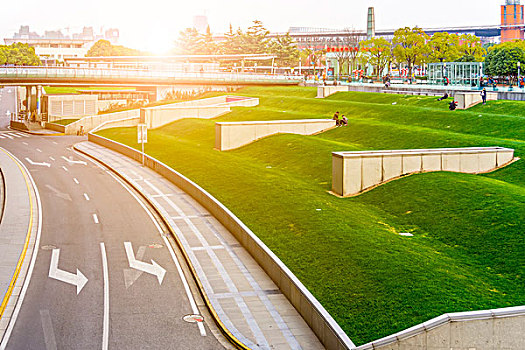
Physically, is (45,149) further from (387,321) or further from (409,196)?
(387,321)

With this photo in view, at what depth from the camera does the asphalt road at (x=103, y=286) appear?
19.7 meters

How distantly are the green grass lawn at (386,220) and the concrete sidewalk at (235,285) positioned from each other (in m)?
1.27

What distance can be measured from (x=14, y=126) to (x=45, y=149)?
36.4 meters

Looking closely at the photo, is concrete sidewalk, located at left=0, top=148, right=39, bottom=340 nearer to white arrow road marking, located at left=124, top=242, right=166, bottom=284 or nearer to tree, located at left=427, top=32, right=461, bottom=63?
white arrow road marking, located at left=124, top=242, right=166, bottom=284

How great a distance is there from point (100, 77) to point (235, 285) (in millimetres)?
71733

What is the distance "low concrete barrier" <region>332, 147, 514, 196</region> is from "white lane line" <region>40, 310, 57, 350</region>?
18.8 meters

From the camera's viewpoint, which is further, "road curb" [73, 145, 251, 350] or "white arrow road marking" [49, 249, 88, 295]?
"white arrow road marking" [49, 249, 88, 295]

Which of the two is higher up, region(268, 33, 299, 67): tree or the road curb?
region(268, 33, 299, 67): tree

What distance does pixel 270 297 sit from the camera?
22859 millimetres

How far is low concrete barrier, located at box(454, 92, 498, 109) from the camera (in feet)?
205

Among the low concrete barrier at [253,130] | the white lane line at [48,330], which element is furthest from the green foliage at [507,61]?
the white lane line at [48,330]

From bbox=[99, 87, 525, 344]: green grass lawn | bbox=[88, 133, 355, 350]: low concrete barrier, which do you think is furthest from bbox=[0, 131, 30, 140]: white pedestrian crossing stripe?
bbox=[88, 133, 355, 350]: low concrete barrier

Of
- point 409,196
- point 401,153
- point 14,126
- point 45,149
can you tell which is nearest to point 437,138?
point 401,153

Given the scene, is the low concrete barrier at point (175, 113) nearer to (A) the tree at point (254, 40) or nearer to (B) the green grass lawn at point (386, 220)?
(B) the green grass lawn at point (386, 220)
